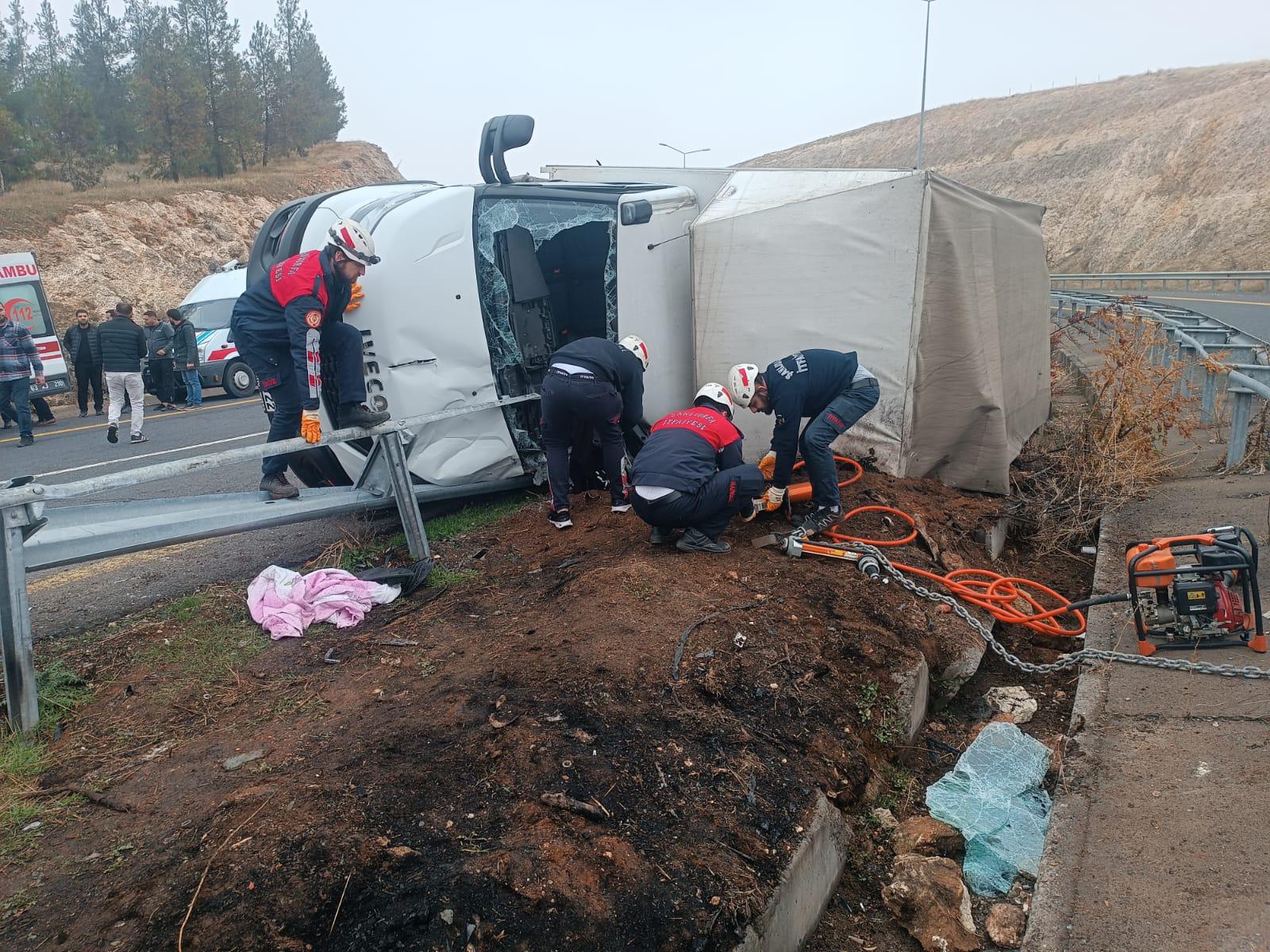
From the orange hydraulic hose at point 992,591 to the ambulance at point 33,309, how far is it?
14.6 metres

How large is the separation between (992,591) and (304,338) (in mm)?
4233

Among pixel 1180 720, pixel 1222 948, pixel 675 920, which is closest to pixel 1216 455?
pixel 1180 720

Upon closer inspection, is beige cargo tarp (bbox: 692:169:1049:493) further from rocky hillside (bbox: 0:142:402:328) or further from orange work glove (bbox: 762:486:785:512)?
rocky hillside (bbox: 0:142:402:328)

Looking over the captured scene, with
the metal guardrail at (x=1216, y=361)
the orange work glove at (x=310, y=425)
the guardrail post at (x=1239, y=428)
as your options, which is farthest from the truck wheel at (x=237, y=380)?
the guardrail post at (x=1239, y=428)

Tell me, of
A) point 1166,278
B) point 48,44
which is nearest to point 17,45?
point 48,44

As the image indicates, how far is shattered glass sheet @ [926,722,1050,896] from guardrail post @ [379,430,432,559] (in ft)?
10.2

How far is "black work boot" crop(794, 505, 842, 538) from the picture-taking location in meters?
5.61

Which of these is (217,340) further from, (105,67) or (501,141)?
(105,67)

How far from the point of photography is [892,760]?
165 inches

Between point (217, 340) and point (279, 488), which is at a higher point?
point (279, 488)

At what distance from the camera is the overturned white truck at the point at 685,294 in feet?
19.8

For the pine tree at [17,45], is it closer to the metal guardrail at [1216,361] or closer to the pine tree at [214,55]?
the pine tree at [214,55]

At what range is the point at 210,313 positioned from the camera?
16594 mm

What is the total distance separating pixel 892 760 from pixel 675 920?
71.0 inches
